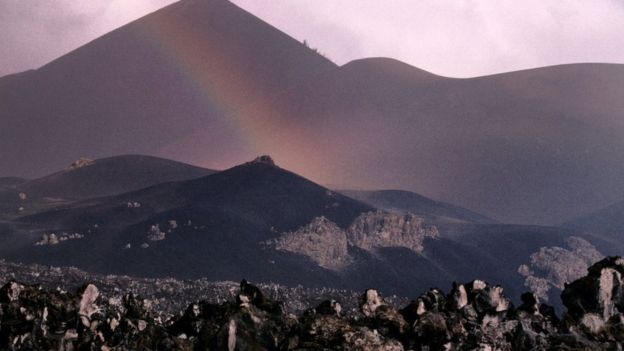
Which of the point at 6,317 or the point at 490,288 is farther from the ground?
the point at 490,288

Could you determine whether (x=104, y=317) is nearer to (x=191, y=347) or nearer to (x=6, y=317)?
(x=6, y=317)

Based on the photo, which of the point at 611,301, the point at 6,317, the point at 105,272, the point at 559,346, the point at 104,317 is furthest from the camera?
the point at 105,272

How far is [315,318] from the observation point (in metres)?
15.7

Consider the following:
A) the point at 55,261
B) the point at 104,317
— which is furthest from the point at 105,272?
the point at 104,317

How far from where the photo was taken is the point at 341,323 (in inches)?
607

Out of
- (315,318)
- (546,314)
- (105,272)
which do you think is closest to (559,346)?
(315,318)

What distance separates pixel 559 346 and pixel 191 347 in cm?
844

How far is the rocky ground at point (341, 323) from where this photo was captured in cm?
1606

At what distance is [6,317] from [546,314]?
716 inches

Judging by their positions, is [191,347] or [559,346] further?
[191,347]

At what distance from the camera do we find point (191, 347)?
18062 millimetres

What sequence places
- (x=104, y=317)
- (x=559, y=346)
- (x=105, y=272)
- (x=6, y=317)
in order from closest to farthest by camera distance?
(x=559, y=346), (x=6, y=317), (x=104, y=317), (x=105, y=272)

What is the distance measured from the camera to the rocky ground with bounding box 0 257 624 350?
16.1 metres

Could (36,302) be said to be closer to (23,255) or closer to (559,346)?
(559,346)
